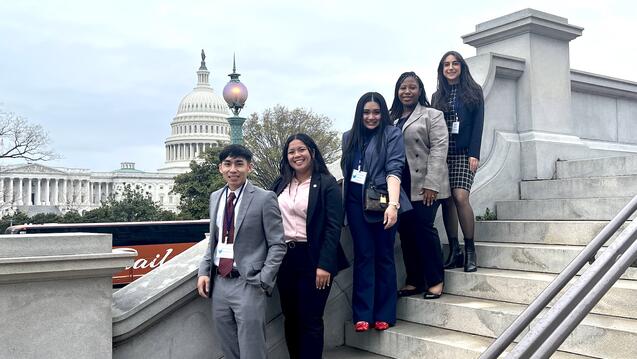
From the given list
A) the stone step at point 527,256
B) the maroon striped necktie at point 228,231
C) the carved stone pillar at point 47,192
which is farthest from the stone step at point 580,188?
the carved stone pillar at point 47,192

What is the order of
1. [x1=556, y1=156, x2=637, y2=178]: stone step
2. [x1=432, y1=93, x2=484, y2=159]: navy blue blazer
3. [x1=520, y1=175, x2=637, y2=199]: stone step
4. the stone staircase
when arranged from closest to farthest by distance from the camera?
the stone staircase < [x1=432, y1=93, x2=484, y2=159]: navy blue blazer < [x1=520, y1=175, x2=637, y2=199]: stone step < [x1=556, y1=156, x2=637, y2=178]: stone step

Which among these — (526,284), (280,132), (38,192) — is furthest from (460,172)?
(38,192)

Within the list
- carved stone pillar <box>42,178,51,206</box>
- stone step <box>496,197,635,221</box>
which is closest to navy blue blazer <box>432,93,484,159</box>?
stone step <box>496,197,635,221</box>

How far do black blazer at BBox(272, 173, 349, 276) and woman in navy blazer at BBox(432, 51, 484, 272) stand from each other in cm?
126

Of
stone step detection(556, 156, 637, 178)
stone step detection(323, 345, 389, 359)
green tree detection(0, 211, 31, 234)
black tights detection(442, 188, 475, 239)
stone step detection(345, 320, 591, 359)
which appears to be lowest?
green tree detection(0, 211, 31, 234)

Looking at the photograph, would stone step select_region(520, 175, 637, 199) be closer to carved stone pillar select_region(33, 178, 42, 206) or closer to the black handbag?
the black handbag

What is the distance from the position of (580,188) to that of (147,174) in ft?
429

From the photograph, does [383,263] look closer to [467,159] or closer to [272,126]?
[467,159]

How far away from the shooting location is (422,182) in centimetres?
506

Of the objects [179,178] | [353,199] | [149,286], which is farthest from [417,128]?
[179,178]

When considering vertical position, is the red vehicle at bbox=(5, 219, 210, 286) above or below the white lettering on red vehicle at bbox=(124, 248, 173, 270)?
above

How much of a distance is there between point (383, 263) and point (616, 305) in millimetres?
1600

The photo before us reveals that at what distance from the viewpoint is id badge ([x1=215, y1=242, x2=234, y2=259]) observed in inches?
166

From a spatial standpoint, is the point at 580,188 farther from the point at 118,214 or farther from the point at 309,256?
the point at 118,214
